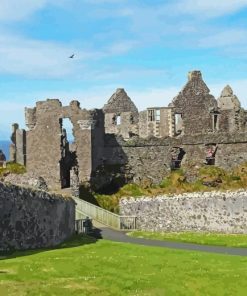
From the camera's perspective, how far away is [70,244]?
37656 mm

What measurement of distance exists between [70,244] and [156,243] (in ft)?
20.7

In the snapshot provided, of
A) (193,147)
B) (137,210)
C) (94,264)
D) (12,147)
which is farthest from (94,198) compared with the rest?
(94,264)

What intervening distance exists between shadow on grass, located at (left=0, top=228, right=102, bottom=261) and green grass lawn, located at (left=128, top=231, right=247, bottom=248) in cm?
382

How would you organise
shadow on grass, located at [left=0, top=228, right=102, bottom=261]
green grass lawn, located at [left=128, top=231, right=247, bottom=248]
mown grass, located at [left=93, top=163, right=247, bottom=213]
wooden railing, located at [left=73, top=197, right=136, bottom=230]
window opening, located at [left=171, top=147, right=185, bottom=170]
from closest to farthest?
shadow on grass, located at [left=0, top=228, right=102, bottom=261] < green grass lawn, located at [left=128, top=231, right=247, bottom=248] < wooden railing, located at [left=73, top=197, right=136, bottom=230] < mown grass, located at [left=93, top=163, right=247, bottom=213] < window opening, located at [left=171, top=147, right=185, bottom=170]

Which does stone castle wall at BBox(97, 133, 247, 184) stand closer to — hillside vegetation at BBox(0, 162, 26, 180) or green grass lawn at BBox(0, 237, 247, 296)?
hillside vegetation at BBox(0, 162, 26, 180)

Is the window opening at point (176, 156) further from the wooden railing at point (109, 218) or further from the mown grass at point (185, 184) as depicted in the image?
the wooden railing at point (109, 218)

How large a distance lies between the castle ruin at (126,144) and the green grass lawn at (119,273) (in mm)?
27419

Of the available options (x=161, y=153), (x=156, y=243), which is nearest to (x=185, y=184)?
(x=161, y=153)

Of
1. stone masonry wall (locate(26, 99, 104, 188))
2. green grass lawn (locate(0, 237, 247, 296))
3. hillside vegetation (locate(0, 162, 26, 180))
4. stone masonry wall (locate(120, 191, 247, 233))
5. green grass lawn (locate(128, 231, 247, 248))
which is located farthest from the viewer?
hillside vegetation (locate(0, 162, 26, 180))

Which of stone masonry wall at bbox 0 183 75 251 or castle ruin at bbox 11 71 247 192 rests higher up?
castle ruin at bbox 11 71 247 192

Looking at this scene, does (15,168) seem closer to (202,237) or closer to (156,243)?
(202,237)

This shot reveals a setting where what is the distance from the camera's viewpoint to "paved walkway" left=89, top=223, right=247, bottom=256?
3681cm

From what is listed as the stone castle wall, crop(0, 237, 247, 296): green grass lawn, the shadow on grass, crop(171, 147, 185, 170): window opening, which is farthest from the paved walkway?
crop(171, 147, 185, 170): window opening

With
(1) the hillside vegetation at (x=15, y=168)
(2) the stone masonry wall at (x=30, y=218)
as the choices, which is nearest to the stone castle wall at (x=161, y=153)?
(1) the hillside vegetation at (x=15, y=168)
